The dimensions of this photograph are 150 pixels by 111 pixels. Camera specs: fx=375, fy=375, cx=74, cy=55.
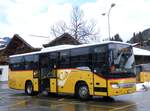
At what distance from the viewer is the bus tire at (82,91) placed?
1973 cm

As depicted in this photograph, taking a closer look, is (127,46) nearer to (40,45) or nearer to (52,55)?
(52,55)

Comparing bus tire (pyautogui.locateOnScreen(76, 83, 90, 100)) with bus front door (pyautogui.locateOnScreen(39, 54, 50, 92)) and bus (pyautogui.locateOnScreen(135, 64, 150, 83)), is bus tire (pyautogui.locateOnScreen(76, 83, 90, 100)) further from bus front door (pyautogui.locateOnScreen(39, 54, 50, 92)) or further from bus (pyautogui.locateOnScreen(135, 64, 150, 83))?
bus (pyautogui.locateOnScreen(135, 64, 150, 83))

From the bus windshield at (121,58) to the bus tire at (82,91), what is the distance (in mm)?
2278

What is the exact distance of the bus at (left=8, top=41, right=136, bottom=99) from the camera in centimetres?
1831

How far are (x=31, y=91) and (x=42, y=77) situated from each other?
6.42 feet

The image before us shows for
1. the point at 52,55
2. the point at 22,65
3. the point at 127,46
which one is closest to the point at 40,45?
the point at 22,65

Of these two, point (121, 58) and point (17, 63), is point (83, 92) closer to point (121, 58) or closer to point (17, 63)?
point (121, 58)

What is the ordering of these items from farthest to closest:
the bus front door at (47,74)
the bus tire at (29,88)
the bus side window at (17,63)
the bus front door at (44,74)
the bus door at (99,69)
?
the bus side window at (17,63), the bus tire at (29,88), the bus front door at (44,74), the bus front door at (47,74), the bus door at (99,69)

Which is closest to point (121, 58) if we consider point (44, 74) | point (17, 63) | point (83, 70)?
point (83, 70)

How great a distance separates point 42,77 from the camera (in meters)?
23.6

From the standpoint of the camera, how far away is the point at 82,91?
2002 cm

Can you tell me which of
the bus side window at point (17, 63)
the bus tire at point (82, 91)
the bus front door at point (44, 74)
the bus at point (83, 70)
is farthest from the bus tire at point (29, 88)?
the bus tire at point (82, 91)

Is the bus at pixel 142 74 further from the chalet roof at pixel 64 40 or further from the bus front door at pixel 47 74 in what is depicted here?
the chalet roof at pixel 64 40

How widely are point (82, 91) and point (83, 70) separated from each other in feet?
3.75
